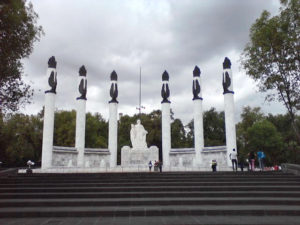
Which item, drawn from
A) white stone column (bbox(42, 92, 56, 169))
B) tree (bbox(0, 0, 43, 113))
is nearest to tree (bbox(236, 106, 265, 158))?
white stone column (bbox(42, 92, 56, 169))

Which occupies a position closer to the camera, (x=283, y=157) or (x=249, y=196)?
(x=249, y=196)

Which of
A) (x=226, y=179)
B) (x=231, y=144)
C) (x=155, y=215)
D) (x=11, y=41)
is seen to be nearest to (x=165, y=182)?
(x=226, y=179)

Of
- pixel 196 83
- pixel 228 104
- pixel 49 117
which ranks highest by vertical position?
pixel 196 83

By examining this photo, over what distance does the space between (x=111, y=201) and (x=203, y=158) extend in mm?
16275

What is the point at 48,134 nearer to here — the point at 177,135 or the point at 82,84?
the point at 82,84

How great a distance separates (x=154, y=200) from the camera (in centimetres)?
821

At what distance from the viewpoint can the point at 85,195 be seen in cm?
923

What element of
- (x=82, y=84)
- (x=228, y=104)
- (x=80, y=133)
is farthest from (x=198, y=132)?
(x=82, y=84)

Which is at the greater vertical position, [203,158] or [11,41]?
[11,41]

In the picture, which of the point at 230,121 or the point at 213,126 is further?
the point at 213,126

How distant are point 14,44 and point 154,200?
9270 millimetres

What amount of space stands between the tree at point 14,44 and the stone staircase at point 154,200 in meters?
4.15

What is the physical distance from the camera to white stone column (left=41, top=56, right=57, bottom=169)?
21.5 meters

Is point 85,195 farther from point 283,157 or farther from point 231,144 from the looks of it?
point 283,157
